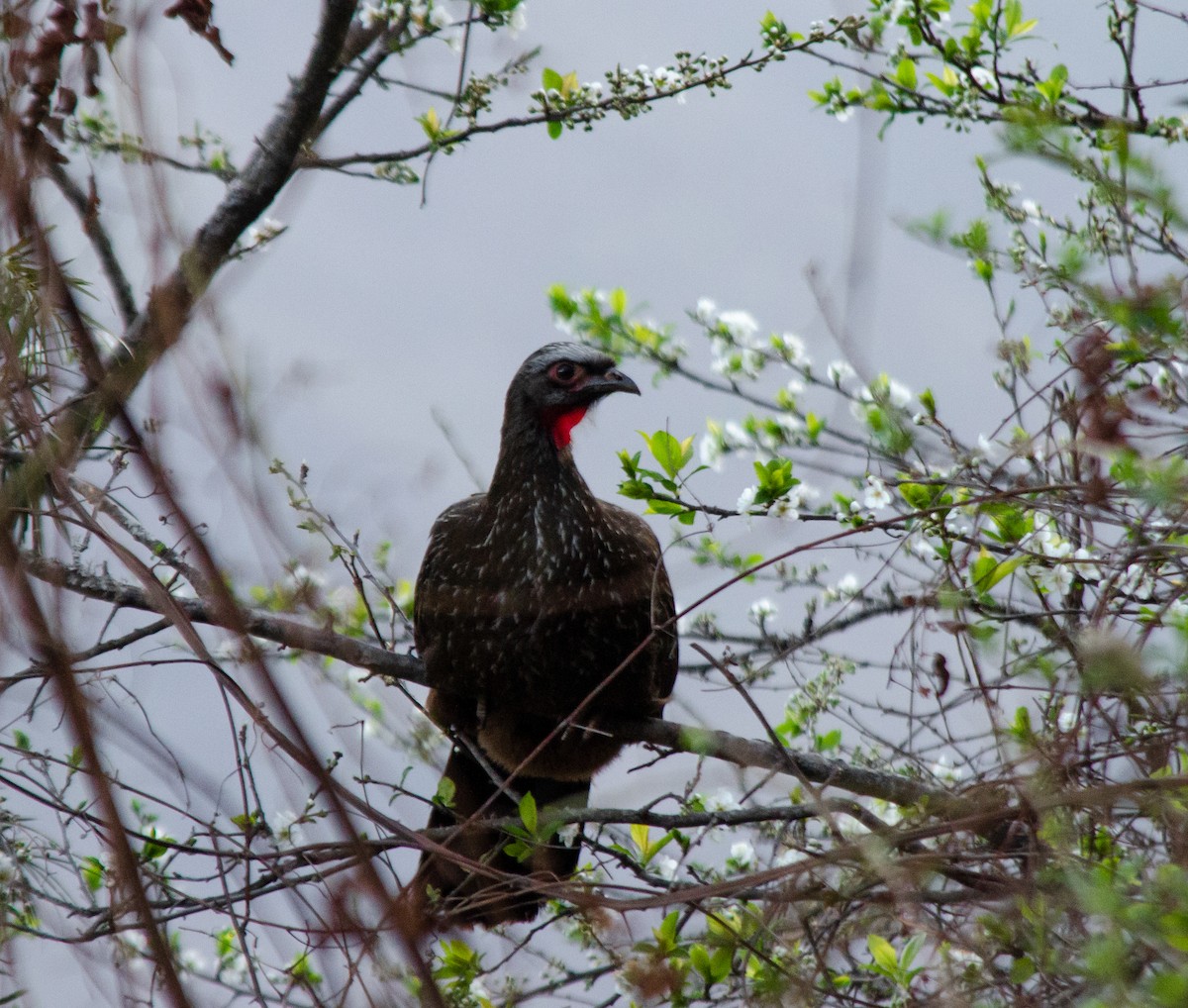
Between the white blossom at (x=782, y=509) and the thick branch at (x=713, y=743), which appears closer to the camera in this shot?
the thick branch at (x=713, y=743)

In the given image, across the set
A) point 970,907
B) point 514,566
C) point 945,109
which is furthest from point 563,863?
point 945,109

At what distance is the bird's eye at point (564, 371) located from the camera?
169 inches

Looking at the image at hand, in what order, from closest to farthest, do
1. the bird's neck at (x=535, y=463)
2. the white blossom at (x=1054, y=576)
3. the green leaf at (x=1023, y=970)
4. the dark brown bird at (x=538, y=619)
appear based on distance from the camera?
1. the green leaf at (x=1023, y=970)
2. the white blossom at (x=1054, y=576)
3. the dark brown bird at (x=538, y=619)
4. the bird's neck at (x=535, y=463)

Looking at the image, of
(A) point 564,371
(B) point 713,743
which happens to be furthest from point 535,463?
(B) point 713,743

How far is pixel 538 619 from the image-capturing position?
382 centimetres

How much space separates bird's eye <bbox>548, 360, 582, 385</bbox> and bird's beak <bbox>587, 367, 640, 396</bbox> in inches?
2.4

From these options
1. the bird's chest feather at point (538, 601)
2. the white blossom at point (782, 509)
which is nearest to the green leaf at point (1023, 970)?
the white blossom at point (782, 509)

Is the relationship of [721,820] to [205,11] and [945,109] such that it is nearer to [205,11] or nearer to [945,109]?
[205,11]

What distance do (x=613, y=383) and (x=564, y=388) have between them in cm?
17

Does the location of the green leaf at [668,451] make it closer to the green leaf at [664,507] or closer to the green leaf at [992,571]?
the green leaf at [664,507]

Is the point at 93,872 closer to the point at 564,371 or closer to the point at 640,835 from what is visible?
the point at 640,835

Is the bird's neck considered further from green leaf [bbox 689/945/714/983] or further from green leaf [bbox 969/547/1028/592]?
green leaf [bbox 689/945/714/983]

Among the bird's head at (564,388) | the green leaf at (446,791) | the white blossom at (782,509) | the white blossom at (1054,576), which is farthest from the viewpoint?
the bird's head at (564,388)

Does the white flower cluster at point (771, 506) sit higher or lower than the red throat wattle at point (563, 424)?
lower
